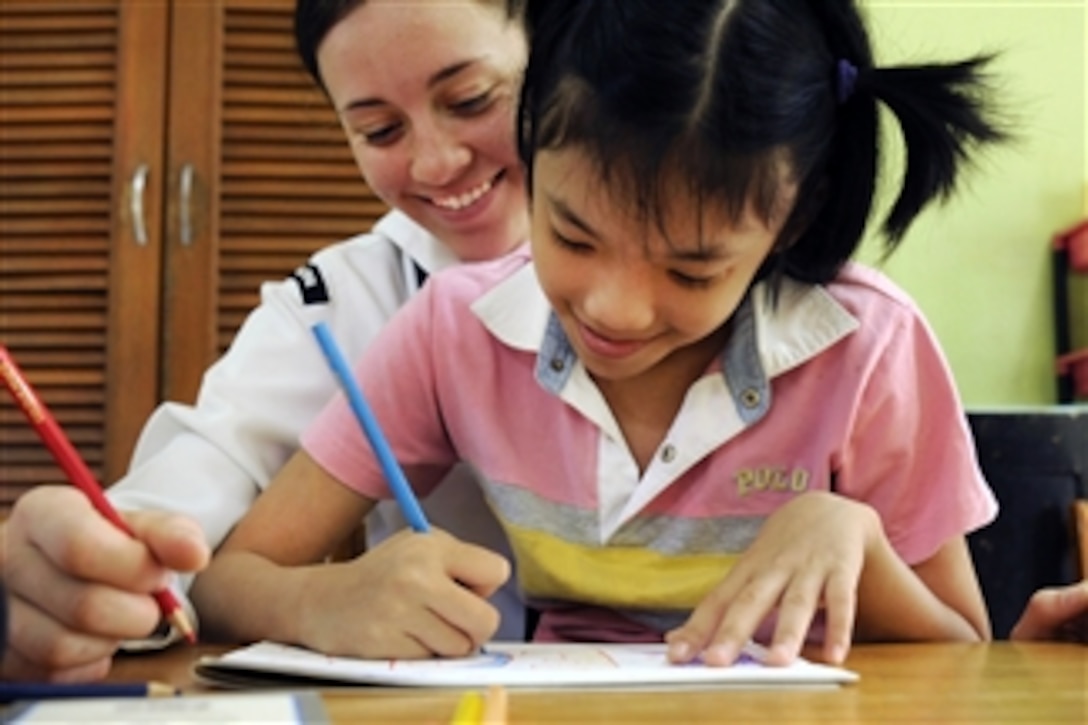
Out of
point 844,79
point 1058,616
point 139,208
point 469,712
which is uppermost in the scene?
point 844,79

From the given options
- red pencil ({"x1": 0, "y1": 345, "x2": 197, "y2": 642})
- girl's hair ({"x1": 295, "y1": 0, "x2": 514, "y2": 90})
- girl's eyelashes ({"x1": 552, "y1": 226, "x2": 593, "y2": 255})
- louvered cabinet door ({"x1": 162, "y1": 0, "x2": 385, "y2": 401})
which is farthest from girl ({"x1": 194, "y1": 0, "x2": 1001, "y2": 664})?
louvered cabinet door ({"x1": 162, "y1": 0, "x2": 385, "y2": 401})

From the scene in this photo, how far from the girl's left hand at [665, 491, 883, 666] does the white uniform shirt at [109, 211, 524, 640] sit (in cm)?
32

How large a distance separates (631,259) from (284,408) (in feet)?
1.46

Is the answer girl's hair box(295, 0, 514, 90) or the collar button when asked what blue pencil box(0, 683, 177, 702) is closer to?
the collar button

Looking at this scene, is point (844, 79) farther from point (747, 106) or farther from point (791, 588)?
point (791, 588)

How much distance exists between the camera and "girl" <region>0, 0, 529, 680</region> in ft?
3.50

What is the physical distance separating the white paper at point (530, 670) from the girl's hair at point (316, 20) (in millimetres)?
559

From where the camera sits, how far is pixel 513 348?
980 millimetres

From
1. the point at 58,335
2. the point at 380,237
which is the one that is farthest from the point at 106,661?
the point at 58,335

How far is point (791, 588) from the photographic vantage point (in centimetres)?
70

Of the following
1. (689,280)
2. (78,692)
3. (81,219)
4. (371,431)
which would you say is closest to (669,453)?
(689,280)

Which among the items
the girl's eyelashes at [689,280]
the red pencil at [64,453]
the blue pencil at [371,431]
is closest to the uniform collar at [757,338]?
the girl's eyelashes at [689,280]

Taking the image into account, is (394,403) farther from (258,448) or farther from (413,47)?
(413,47)

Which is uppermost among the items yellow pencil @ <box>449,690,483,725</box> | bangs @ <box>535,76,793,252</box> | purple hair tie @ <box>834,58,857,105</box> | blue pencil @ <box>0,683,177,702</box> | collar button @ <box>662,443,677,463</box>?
purple hair tie @ <box>834,58,857,105</box>
